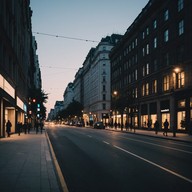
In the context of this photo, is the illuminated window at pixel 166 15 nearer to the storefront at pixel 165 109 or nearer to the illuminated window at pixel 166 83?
the illuminated window at pixel 166 83

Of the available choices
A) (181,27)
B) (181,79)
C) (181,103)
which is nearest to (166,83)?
(181,79)

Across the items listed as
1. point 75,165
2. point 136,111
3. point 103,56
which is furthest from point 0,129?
point 103,56

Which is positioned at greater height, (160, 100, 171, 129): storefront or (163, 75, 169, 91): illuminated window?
(163, 75, 169, 91): illuminated window

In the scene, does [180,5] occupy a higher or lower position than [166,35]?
higher

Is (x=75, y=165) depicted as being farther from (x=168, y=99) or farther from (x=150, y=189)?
(x=168, y=99)

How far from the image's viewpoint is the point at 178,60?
132 feet

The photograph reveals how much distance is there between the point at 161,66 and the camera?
45.7 metres

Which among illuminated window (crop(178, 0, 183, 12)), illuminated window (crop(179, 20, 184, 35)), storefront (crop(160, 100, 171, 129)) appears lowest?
storefront (crop(160, 100, 171, 129))

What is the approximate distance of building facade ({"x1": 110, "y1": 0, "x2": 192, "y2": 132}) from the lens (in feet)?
124

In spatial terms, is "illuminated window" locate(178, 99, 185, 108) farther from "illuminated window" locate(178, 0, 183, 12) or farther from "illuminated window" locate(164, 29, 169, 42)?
"illuminated window" locate(178, 0, 183, 12)

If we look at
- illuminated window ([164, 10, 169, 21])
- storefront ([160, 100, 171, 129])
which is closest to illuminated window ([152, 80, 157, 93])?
storefront ([160, 100, 171, 129])

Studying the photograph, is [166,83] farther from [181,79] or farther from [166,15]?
[166,15]

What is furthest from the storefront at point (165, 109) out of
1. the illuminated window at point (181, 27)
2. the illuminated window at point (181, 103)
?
the illuminated window at point (181, 27)

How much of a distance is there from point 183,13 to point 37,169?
34.3 meters
